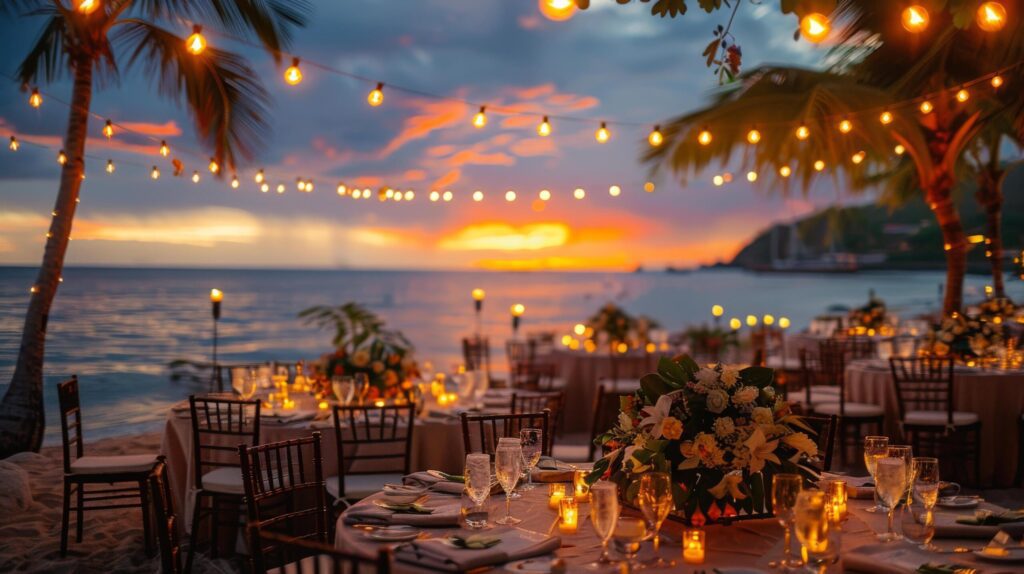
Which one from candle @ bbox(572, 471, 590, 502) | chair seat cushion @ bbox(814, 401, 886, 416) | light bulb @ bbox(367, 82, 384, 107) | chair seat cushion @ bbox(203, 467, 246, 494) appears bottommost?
chair seat cushion @ bbox(203, 467, 246, 494)

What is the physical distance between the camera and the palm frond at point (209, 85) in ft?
Answer: 24.8

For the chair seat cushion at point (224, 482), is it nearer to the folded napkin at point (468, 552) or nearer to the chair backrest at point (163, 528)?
the chair backrest at point (163, 528)

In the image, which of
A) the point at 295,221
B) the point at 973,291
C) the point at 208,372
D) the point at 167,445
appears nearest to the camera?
the point at 167,445

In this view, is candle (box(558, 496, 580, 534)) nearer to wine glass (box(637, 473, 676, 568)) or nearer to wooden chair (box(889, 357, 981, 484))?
wine glass (box(637, 473, 676, 568))

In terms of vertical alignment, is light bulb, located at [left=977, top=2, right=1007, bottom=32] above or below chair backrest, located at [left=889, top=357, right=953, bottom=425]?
above

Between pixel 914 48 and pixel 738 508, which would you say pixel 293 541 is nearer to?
pixel 738 508

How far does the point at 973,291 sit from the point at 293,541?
46.2 ft

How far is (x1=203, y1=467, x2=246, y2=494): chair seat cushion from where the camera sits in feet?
15.8

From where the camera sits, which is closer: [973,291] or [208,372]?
[973,291]

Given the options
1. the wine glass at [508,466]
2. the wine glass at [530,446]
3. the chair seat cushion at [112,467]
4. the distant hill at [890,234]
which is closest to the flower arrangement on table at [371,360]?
the chair seat cushion at [112,467]

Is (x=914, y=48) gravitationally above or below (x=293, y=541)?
above

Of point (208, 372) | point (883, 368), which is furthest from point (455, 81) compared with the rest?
point (883, 368)

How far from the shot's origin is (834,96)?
8109 mm

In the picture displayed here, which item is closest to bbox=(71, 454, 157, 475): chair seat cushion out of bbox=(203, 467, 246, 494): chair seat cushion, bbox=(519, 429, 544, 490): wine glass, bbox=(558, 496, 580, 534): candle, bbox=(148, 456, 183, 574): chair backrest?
bbox=(203, 467, 246, 494): chair seat cushion
